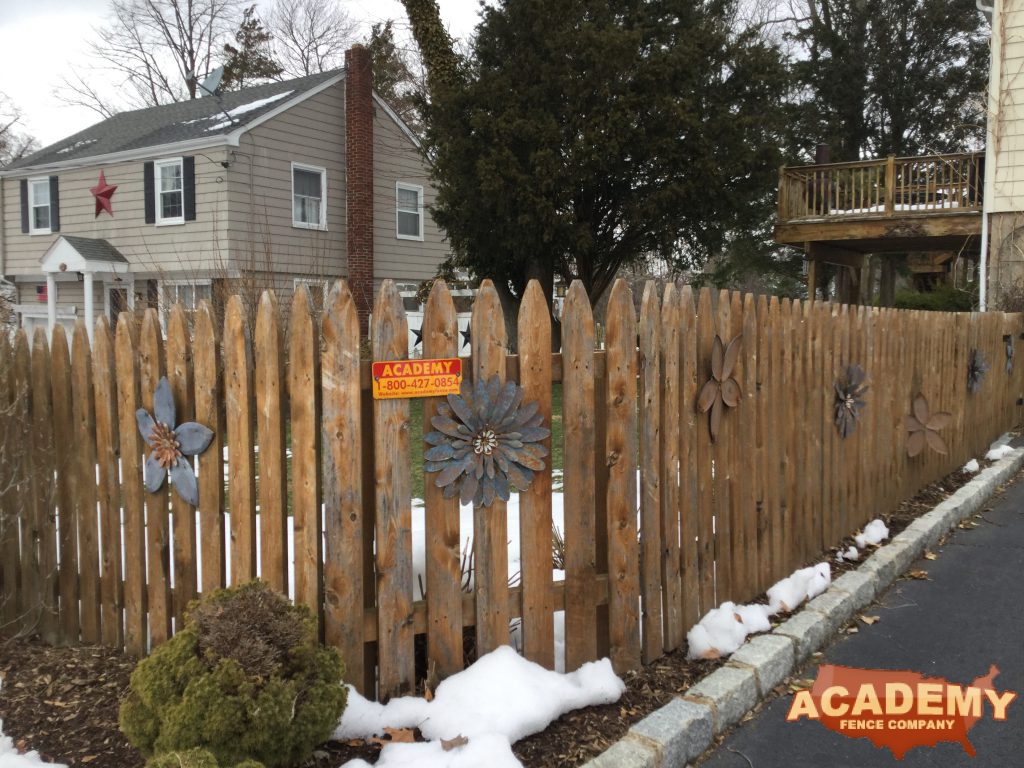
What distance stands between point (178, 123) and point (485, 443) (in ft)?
69.3

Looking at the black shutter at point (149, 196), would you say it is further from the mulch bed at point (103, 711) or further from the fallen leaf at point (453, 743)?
the fallen leaf at point (453, 743)

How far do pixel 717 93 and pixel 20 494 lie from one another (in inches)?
591

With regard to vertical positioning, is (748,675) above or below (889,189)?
below

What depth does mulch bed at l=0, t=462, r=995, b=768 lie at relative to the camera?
2805 millimetres

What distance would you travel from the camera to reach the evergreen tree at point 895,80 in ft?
79.9

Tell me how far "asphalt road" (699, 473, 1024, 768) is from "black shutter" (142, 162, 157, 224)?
60.2ft

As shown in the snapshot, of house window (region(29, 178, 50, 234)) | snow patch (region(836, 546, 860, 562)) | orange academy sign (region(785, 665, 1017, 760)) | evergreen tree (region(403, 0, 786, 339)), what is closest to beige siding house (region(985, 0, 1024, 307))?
evergreen tree (region(403, 0, 786, 339))

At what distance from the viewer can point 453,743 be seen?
271 centimetres

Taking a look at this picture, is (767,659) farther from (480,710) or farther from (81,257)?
(81,257)

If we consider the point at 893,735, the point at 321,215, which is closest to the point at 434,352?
the point at 893,735

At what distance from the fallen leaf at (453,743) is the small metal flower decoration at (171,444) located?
→ 4.25ft

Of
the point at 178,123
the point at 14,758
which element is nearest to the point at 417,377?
the point at 14,758

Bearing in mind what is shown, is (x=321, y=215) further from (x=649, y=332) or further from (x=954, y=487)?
(x=649, y=332)

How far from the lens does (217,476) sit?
3.14 metres
